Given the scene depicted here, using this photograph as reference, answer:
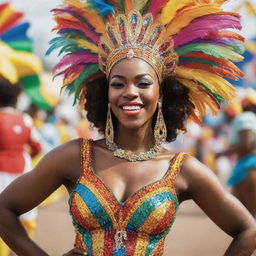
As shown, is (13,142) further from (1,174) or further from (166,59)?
(166,59)

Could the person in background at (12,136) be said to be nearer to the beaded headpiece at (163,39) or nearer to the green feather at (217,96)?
the beaded headpiece at (163,39)

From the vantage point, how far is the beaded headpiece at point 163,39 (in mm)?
3811

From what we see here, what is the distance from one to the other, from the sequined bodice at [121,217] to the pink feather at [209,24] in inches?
30.2

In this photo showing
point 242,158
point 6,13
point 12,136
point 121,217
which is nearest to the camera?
point 121,217

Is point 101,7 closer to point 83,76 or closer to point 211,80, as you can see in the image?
point 83,76

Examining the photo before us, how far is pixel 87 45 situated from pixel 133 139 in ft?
1.83

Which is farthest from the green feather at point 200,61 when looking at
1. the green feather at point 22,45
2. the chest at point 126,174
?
the green feather at point 22,45

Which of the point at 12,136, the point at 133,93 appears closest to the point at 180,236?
the point at 12,136

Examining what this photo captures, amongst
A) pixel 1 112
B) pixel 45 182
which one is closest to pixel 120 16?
pixel 45 182

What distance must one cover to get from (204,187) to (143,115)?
45 cm

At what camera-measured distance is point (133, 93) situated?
3.58 meters

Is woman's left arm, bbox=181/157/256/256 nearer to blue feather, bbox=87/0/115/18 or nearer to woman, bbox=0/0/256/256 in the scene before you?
woman, bbox=0/0/256/256

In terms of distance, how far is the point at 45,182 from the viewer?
3688 millimetres

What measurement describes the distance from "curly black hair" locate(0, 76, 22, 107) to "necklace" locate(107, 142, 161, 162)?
3.30 metres
